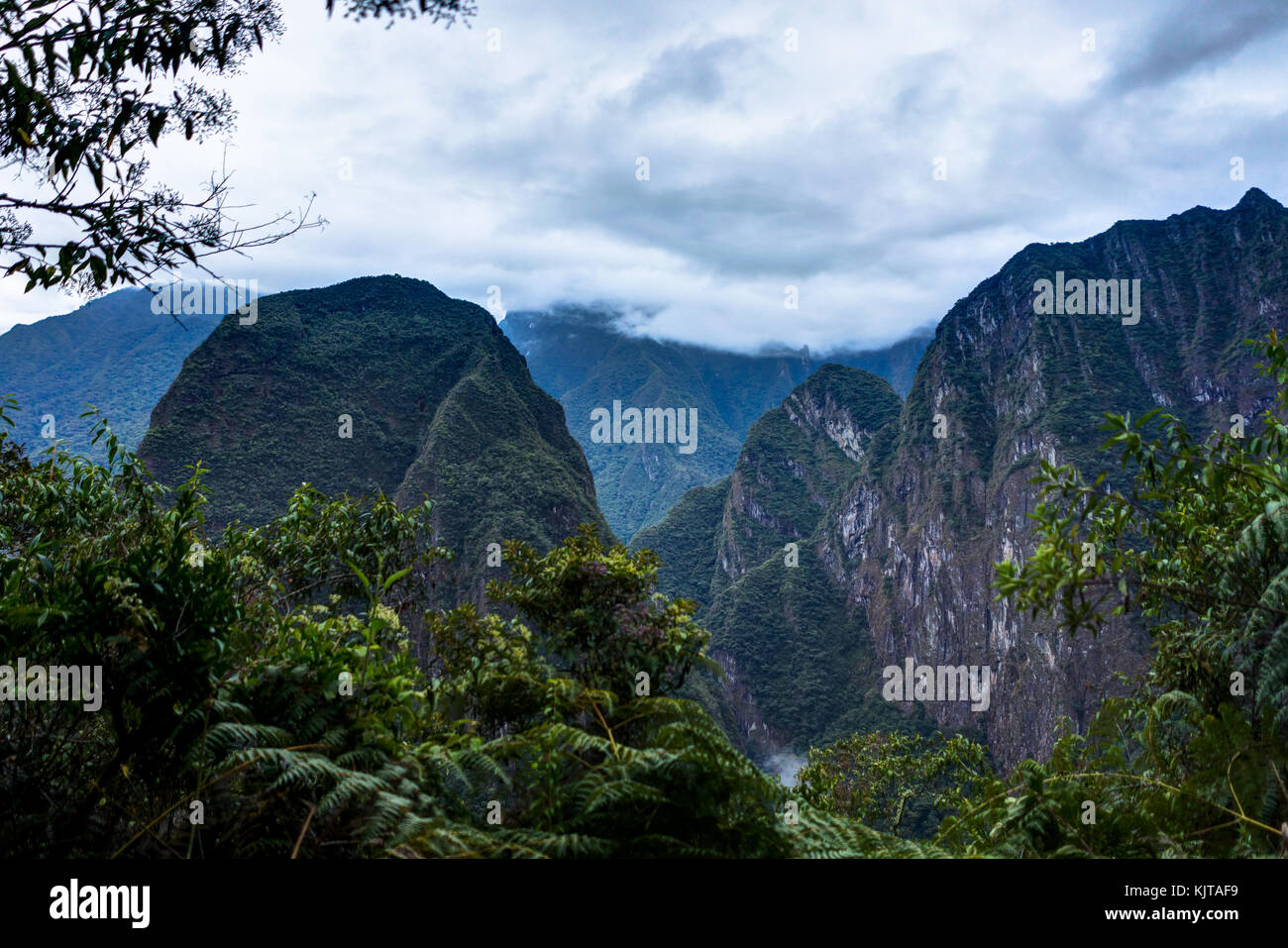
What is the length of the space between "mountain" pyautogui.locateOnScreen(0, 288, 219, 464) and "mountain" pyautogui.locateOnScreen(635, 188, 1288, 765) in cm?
7267

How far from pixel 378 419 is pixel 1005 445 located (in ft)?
230

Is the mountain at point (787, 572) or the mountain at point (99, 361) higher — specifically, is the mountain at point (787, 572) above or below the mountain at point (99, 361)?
below

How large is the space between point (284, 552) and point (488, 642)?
3.83 meters

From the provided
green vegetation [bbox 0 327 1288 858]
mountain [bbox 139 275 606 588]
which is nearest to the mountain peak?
mountain [bbox 139 275 606 588]

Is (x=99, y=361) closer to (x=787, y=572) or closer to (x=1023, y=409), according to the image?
(x=787, y=572)

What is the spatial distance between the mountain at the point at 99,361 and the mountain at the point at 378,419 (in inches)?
284

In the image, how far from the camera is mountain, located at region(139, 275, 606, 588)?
60.5 m

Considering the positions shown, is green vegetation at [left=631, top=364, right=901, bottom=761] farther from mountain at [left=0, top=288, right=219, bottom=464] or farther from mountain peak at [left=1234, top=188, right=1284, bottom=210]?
mountain at [left=0, top=288, right=219, bottom=464]

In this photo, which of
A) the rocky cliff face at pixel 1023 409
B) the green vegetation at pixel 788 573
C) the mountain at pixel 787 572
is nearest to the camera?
the rocky cliff face at pixel 1023 409

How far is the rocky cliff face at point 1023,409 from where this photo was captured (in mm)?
72062

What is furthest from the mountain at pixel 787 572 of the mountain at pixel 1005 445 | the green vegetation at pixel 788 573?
the mountain at pixel 1005 445

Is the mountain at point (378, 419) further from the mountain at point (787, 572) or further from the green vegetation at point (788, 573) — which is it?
the green vegetation at point (788, 573)

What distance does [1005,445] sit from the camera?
8294 cm

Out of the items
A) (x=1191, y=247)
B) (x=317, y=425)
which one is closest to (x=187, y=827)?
(x=317, y=425)
